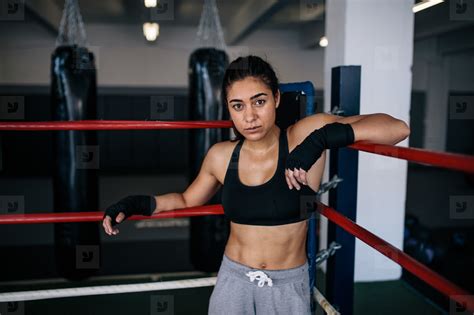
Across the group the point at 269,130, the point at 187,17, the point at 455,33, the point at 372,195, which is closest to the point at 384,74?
the point at 372,195

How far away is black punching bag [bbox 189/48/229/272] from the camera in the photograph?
326 cm

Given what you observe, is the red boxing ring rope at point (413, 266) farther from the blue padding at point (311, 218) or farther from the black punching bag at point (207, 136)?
the black punching bag at point (207, 136)

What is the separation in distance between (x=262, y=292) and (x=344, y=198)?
422mm

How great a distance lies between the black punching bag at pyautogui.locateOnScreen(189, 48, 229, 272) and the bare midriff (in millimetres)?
1916

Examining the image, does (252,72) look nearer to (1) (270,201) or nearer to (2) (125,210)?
(1) (270,201)

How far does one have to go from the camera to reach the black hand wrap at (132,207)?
4.55 feet

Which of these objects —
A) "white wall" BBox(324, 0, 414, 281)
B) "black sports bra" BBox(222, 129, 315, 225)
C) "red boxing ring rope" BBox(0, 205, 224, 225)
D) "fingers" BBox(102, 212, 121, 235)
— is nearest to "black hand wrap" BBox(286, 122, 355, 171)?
"black sports bra" BBox(222, 129, 315, 225)

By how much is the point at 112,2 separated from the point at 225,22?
257 centimetres

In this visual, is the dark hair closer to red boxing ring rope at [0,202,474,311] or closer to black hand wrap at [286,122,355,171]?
black hand wrap at [286,122,355,171]

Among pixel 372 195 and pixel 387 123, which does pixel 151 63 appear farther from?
pixel 387 123

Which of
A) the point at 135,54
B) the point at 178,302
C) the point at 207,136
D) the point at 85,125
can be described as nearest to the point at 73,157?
the point at 207,136

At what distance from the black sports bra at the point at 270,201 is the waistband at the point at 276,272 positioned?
0.14 meters

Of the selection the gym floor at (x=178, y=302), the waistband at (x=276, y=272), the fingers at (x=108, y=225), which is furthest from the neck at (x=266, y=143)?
the gym floor at (x=178, y=302)

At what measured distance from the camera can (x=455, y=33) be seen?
9008 mm
